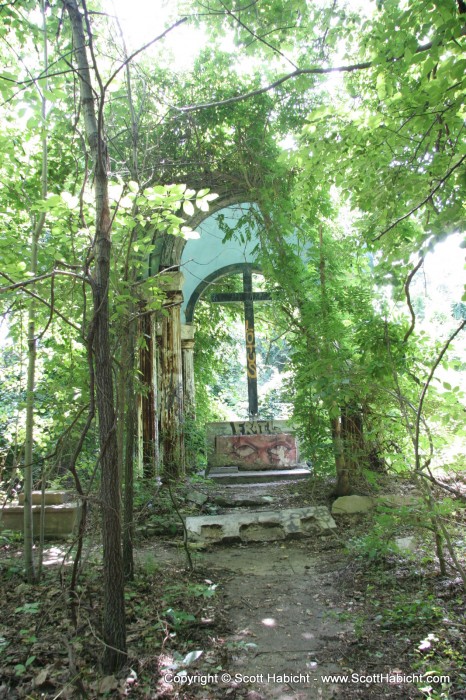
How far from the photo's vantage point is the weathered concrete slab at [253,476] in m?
9.65

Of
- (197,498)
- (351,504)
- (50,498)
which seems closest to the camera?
(50,498)

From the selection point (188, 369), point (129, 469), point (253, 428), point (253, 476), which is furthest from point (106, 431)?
point (188, 369)

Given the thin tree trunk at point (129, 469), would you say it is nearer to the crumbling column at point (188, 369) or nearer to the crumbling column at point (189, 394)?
the crumbling column at point (189, 394)

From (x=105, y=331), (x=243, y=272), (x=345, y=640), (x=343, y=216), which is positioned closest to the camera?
(x=105, y=331)

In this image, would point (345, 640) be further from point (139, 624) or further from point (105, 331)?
point (105, 331)

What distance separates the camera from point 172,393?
30.0ft

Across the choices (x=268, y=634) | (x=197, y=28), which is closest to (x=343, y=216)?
(x=197, y=28)

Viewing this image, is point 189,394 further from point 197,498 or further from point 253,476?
point 197,498

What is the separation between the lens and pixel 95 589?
11.7 ft

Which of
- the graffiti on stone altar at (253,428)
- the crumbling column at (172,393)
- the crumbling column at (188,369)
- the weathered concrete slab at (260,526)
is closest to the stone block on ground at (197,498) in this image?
the crumbling column at (172,393)

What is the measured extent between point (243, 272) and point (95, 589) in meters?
11.0

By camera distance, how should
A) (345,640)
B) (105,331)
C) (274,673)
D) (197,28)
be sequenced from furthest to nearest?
(197,28)
(345,640)
(274,673)
(105,331)

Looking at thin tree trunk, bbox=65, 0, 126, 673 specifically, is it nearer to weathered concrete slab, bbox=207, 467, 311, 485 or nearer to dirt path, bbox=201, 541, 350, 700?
dirt path, bbox=201, 541, 350, 700

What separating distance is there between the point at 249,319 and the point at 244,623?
32.4 ft
